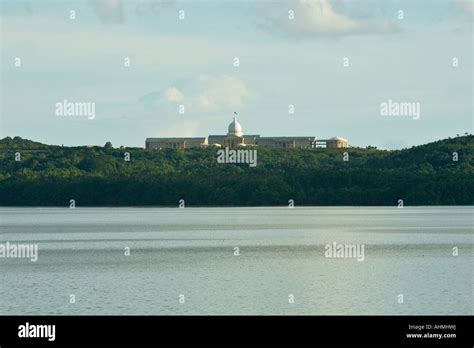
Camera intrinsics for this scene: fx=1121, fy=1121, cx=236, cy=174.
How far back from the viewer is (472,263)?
239 feet

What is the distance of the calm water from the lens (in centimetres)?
5188

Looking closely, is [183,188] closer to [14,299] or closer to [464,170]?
[464,170]

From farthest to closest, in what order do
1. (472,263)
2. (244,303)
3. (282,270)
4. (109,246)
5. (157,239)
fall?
(157,239), (109,246), (472,263), (282,270), (244,303)

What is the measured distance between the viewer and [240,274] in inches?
2574

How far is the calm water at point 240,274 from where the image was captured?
5188 centimetres

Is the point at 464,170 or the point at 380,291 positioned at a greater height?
the point at 464,170
